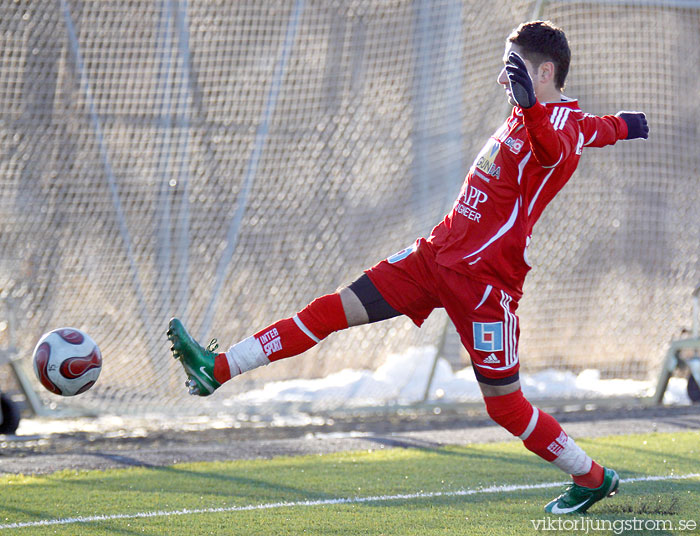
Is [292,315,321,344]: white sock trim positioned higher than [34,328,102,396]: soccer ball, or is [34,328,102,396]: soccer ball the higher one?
[292,315,321,344]: white sock trim

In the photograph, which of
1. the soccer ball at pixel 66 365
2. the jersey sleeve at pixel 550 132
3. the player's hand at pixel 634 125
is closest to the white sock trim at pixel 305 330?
the soccer ball at pixel 66 365

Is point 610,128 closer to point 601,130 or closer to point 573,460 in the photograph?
point 601,130

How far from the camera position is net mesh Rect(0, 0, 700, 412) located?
8070 millimetres

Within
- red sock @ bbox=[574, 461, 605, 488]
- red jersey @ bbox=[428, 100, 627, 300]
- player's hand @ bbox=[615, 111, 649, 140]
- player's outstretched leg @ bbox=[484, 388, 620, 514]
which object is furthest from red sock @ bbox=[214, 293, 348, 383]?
player's hand @ bbox=[615, 111, 649, 140]

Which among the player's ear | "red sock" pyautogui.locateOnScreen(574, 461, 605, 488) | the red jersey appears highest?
the player's ear

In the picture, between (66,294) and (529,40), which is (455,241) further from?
(66,294)

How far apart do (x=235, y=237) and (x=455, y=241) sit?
534 centimetres

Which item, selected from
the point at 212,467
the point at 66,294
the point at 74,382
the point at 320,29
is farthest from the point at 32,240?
the point at 74,382

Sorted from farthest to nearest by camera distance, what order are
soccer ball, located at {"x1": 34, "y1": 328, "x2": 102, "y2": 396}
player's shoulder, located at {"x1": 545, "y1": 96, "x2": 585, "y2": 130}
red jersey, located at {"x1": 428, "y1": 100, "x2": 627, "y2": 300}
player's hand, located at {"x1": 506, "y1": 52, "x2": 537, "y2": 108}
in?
soccer ball, located at {"x1": 34, "y1": 328, "x2": 102, "y2": 396}, red jersey, located at {"x1": 428, "y1": 100, "x2": 627, "y2": 300}, player's shoulder, located at {"x1": 545, "y1": 96, "x2": 585, "y2": 130}, player's hand, located at {"x1": 506, "y1": 52, "x2": 537, "y2": 108}

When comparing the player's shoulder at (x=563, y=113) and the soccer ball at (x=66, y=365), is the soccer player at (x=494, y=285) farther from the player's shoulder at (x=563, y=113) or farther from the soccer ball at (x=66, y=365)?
the soccer ball at (x=66, y=365)

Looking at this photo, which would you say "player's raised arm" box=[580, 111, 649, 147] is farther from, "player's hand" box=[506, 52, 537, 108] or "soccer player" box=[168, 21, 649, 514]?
"player's hand" box=[506, 52, 537, 108]

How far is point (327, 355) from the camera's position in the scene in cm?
880

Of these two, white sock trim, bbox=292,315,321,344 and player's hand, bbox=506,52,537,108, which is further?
white sock trim, bbox=292,315,321,344

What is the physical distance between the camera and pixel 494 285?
3.57 m
